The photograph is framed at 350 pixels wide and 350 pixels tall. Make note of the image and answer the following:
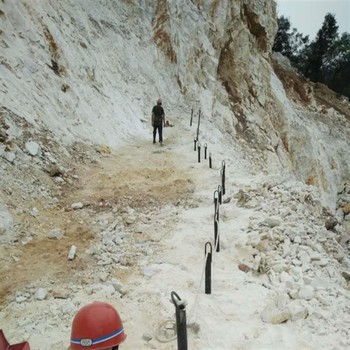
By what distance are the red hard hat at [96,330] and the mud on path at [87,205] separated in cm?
235

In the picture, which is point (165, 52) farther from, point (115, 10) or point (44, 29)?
point (44, 29)

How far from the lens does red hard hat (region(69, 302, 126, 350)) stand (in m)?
2.79

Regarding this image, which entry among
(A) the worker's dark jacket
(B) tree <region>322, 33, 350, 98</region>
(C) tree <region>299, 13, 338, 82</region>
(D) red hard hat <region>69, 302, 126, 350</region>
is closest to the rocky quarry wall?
(A) the worker's dark jacket

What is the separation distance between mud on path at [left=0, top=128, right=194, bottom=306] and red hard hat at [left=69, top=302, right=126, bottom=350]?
2.35 metres

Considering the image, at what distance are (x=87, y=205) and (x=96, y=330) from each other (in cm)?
513

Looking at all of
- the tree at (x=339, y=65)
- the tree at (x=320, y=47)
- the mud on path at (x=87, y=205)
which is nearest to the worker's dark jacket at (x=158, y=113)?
the mud on path at (x=87, y=205)

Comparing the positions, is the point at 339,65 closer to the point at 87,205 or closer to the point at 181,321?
the point at 87,205

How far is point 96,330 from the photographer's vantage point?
2803mm

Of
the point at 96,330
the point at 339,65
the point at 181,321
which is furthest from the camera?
the point at 339,65

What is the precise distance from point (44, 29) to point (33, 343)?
1042 cm

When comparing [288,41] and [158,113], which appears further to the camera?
[288,41]

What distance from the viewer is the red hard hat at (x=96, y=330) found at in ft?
9.15

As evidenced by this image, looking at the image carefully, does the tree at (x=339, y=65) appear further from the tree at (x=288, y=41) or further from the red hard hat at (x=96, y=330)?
the red hard hat at (x=96, y=330)

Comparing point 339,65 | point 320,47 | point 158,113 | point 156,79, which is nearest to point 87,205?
point 158,113
